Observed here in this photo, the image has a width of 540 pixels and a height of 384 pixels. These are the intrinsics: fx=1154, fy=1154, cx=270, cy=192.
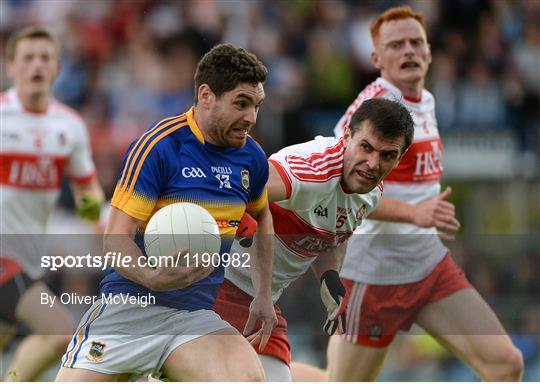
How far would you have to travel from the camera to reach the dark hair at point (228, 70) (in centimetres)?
511

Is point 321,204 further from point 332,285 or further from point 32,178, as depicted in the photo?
point 32,178

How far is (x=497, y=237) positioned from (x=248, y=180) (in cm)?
313

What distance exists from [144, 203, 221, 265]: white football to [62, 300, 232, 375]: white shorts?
314 mm

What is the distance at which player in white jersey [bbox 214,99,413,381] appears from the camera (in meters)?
5.64

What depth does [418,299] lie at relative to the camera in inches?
274

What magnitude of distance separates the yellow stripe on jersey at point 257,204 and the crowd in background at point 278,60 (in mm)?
5862

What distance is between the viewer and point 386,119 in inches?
222

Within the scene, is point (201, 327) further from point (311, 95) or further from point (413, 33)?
point (311, 95)

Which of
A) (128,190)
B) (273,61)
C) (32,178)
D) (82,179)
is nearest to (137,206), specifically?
(128,190)

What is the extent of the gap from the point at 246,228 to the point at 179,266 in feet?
2.42

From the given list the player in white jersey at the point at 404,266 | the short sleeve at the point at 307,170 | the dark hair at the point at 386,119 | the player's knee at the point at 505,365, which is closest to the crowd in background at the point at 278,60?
the player in white jersey at the point at 404,266

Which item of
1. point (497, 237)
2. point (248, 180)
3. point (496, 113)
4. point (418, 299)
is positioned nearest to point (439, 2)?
point (496, 113)

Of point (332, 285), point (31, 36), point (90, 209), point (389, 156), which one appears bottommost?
Answer: point (332, 285)

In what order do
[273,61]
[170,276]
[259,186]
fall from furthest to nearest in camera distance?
1. [273,61]
2. [259,186]
3. [170,276]
